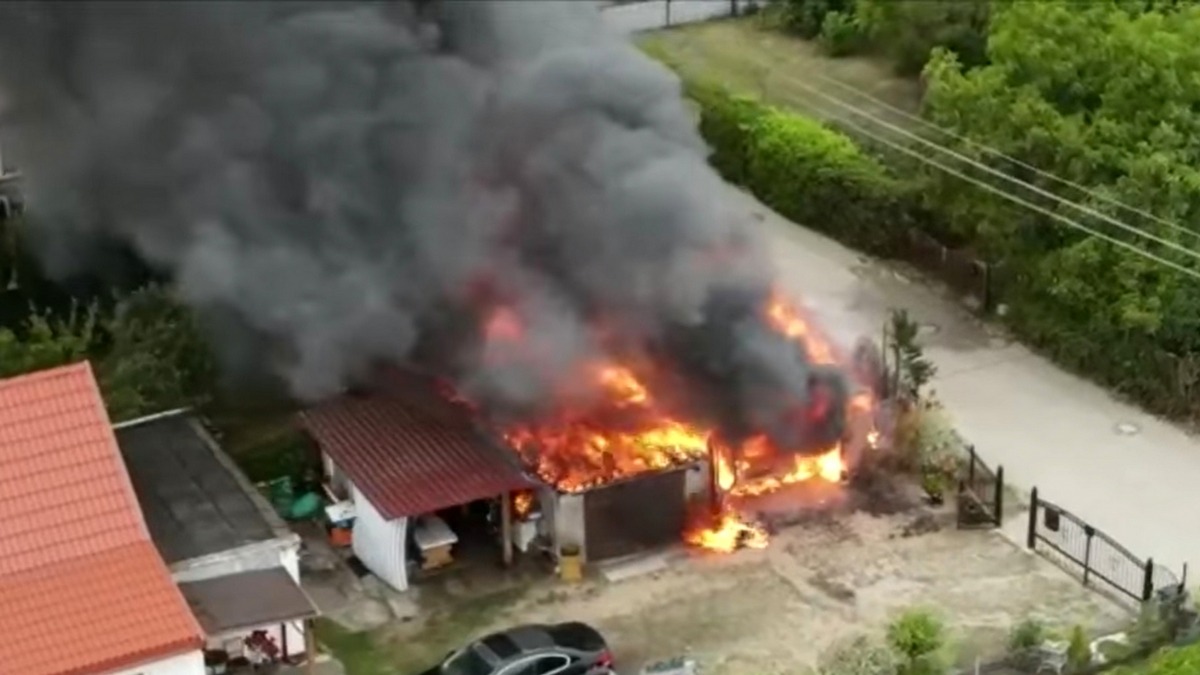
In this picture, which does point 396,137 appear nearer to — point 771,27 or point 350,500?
point 350,500

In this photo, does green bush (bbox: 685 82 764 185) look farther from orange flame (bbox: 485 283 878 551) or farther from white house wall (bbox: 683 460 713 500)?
white house wall (bbox: 683 460 713 500)

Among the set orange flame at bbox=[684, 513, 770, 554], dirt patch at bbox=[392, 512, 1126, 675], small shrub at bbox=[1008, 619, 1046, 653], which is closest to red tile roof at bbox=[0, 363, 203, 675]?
dirt patch at bbox=[392, 512, 1126, 675]

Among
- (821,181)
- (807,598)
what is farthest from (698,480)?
(821,181)

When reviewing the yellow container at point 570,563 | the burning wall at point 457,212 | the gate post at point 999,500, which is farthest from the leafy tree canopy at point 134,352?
the gate post at point 999,500

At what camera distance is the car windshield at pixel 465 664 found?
74.6 ft

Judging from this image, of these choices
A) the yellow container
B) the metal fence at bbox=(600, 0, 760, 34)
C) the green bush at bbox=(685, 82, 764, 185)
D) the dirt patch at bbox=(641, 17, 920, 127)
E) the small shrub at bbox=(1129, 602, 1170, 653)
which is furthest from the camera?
the metal fence at bbox=(600, 0, 760, 34)

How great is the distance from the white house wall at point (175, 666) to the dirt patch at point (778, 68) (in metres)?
21.1

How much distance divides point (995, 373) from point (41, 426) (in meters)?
14.2

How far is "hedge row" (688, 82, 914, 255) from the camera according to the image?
3469 centimetres

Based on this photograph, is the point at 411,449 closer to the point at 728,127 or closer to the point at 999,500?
the point at 999,500

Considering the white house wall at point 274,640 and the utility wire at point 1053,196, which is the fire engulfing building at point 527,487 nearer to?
the white house wall at point 274,640

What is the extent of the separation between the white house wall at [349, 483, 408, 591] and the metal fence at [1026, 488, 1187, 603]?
757cm

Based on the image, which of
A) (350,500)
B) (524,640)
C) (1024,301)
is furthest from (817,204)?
(524,640)

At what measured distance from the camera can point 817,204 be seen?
3581 centimetres
